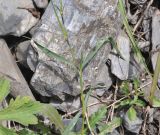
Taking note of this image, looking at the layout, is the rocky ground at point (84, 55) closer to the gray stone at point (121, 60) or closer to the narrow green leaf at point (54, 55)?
the gray stone at point (121, 60)

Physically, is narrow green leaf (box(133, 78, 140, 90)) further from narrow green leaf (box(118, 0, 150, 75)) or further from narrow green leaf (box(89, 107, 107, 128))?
narrow green leaf (box(89, 107, 107, 128))

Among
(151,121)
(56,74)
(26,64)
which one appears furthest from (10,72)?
(151,121)

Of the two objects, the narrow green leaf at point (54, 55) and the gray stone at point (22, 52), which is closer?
the narrow green leaf at point (54, 55)

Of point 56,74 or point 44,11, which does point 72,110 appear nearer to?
point 56,74

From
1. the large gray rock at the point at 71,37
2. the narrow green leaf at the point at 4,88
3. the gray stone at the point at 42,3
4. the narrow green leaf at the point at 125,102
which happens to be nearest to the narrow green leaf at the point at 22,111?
the narrow green leaf at the point at 4,88

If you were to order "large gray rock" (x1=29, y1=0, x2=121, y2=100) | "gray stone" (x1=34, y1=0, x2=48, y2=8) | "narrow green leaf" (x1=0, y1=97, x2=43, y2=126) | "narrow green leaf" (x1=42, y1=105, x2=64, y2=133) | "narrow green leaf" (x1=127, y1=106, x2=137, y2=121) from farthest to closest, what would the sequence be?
"gray stone" (x1=34, y1=0, x2=48, y2=8), "narrow green leaf" (x1=127, y1=106, x2=137, y2=121), "large gray rock" (x1=29, y1=0, x2=121, y2=100), "narrow green leaf" (x1=42, y1=105, x2=64, y2=133), "narrow green leaf" (x1=0, y1=97, x2=43, y2=126)

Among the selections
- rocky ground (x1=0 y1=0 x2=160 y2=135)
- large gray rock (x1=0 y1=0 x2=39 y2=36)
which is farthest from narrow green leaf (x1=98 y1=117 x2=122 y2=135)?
large gray rock (x1=0 y1=0 x2=39 y2=36)
